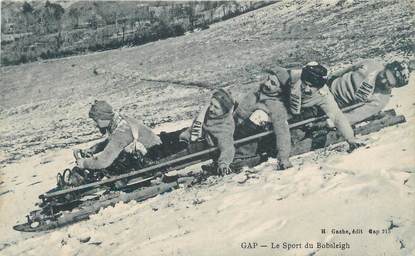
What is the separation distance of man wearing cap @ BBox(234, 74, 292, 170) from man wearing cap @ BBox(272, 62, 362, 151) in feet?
0.29

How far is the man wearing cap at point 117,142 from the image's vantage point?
491 cm

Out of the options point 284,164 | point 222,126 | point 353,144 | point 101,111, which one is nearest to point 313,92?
point 353,144

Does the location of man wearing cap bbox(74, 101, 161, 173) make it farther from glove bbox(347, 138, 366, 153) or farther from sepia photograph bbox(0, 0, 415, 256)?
glove bbox(347, 138, 366, 153)

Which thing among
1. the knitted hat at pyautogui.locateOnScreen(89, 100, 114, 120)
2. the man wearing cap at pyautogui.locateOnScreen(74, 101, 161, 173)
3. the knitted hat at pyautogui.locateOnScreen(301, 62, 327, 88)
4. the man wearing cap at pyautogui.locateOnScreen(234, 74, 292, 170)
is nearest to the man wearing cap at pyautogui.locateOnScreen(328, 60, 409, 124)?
the knitted hat at pyautogui.locateOnScreen(301, 62, 327, 88)

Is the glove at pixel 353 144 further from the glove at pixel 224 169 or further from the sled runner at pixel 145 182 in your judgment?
the glove at pixel 224 169

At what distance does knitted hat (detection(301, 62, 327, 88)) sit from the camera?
15.8 ft

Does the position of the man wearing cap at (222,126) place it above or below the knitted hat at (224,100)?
below

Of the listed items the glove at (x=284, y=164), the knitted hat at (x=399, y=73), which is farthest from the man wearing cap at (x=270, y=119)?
the knitted hat at (x=399, y=73)

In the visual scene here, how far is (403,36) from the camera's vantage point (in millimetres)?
8125

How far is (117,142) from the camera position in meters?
4.92

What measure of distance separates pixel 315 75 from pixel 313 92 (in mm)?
166

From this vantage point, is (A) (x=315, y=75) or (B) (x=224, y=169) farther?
(B) (x=224, y=169)

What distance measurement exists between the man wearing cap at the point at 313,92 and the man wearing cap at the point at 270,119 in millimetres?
89

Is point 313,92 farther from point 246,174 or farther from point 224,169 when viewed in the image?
point 224,169
